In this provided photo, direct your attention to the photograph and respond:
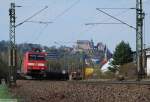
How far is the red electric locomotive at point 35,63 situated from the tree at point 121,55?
3893cm

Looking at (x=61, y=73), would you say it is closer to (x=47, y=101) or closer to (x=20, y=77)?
(x=20, y=77)

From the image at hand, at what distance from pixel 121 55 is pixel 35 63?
4242 centimetres

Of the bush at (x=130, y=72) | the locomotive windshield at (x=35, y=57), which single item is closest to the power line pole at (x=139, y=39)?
the bush at (x=130, y=72)

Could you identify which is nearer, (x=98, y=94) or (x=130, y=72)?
(x=98, y=94)

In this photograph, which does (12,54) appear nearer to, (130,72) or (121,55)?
(130,72)

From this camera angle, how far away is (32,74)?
2960 inches

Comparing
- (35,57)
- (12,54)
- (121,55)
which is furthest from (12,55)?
(121,55)

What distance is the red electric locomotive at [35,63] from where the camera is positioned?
2854 inches

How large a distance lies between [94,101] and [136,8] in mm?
38378

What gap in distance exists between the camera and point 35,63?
73.3m

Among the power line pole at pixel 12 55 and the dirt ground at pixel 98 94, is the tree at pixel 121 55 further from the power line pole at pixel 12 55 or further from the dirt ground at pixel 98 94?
the dirt ground at pixel 98 94

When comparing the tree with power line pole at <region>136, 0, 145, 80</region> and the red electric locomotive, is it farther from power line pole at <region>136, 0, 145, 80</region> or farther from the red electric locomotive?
power line pole at <region>136, 0, 145, 80</region>

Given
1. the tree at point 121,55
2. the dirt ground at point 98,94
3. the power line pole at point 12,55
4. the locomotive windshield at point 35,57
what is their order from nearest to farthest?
the dirt ground at point 98,94 < the power line pole at point 12,55 < the locomotive windshield at point 35,57 < the tree at point 121,55

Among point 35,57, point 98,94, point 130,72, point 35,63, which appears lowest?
point 98,94
